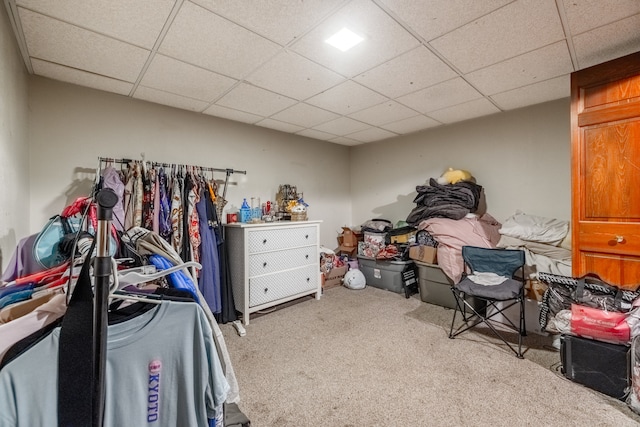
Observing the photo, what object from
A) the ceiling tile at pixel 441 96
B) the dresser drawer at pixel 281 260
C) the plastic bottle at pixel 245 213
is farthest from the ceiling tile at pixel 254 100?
the dresser drawer at pixel 281 260

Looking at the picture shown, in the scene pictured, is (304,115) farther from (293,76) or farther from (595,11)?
(595,11)

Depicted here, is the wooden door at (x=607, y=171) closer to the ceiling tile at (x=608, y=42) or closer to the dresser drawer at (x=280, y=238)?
the ceiling tile at (x=608, y=42)

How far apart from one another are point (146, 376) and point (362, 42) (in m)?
1.97

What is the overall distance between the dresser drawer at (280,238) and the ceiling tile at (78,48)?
167 cm

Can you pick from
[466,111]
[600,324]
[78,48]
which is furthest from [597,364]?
[78,48]

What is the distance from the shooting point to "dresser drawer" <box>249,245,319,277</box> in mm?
2905

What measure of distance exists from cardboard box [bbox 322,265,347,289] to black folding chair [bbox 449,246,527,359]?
1636mm

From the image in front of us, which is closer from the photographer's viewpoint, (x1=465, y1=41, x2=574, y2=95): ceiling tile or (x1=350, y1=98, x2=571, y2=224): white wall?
(x1=465, y1=41, x2=574, y2=95): ceiling tile

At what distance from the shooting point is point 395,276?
369 centimetres

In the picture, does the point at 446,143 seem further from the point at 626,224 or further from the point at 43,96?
the point at 43,96

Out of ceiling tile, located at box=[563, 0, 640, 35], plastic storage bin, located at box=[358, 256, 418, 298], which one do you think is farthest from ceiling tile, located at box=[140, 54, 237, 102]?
plastic storage bin, located at box=[358, 256, 418, 298]

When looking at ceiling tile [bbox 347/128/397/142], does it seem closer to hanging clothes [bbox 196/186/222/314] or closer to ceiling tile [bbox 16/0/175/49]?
hanging clothes [bbox 196/186/222/314]

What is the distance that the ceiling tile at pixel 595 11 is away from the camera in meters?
1.44

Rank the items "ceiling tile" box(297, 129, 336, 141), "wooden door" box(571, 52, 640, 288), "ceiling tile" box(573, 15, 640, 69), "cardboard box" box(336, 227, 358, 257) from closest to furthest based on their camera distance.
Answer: "ceiling tile" box(573, 15, 640, 69) → "wooden door" box(571, 52, 640, 288) → "ceiling tile" box(297, 129, 336, 141) → "cardboard box" box(336, 227, 358, 257)
